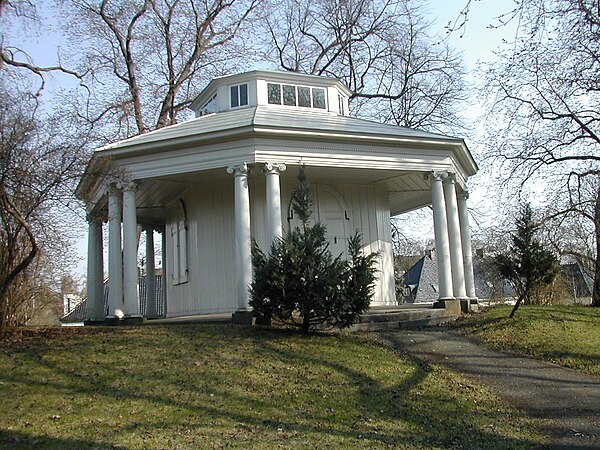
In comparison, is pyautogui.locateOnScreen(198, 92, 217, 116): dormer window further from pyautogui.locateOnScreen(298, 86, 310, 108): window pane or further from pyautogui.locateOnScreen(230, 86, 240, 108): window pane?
pyautogui.locateOnScreen(298, 86, 310, 108): window pane

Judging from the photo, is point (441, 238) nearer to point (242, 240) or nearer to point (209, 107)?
point (242, 240)

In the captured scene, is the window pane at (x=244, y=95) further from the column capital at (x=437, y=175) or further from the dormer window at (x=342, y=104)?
the column capital at (x=437, y=175)

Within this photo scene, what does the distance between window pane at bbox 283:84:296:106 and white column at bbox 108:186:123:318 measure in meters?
6.19

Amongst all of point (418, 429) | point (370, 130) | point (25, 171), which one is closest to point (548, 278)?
point (370, 130)

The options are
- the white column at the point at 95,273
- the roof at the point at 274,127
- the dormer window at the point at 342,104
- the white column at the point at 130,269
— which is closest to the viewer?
the roof at the point at 274,127

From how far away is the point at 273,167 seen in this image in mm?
15695

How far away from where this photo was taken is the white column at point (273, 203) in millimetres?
15359

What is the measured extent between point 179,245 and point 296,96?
5.98 metres

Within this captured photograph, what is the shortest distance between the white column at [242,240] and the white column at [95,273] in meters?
5.12

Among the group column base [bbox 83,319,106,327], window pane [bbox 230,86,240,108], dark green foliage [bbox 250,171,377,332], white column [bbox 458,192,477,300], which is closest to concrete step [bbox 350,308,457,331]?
dark green foliage [bbox 250,171,377,332]

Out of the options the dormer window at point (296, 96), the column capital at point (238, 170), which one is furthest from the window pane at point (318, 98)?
the column capital at point (238, 170)

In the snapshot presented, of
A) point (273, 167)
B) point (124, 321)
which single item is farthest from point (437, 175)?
point (124, 321)

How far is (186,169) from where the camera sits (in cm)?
1617

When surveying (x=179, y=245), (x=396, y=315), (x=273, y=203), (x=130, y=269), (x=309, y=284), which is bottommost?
(x=396, y=315)
